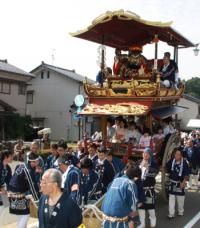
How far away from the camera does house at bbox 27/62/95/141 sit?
113 feet

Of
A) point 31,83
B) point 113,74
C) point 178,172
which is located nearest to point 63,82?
point 31,83

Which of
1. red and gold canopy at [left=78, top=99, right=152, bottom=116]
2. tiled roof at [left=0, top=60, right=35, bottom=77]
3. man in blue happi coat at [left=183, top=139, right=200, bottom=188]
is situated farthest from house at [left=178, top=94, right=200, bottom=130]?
red and gold canopy at [left=78, top=99, right=152, bottom=116]

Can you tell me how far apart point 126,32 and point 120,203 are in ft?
23.5

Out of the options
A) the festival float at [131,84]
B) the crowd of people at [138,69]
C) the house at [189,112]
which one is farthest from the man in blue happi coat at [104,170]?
the house at [189,112]

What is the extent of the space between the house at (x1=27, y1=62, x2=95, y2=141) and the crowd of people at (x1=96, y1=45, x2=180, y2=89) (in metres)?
23.0

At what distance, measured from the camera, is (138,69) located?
10773 mm

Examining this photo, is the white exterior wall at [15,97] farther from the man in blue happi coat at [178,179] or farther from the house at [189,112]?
the man in blue happi coat at [178,179]

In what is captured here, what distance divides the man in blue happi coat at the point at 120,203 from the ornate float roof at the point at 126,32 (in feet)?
17.6

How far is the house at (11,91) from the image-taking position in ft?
89.8

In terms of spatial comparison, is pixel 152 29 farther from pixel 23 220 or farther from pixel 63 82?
pixel 63 82

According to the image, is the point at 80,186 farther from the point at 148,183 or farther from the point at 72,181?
the point at 148,183

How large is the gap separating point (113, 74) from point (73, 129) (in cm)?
2278

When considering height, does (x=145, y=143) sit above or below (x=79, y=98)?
below

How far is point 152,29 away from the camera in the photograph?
9875 millimetres
